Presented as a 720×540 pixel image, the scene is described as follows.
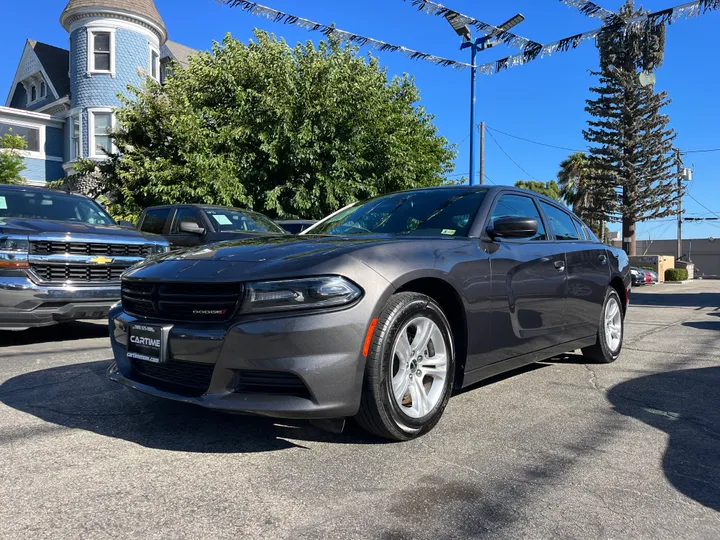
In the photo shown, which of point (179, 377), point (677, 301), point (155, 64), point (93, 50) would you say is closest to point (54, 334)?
point (179, 377)

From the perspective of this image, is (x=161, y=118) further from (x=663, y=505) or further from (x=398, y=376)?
(x=663, y=505)

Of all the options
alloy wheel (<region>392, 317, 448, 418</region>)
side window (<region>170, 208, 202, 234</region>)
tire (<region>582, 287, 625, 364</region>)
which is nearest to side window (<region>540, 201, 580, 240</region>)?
tire (<region>582, 287, 625, 364</region>)

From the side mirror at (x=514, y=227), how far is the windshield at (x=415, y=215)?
8.1 inches

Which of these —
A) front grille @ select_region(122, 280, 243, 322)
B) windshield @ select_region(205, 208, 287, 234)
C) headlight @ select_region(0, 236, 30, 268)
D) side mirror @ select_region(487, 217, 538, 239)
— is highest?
windshield @ select_region(205, 208, 287, 234)

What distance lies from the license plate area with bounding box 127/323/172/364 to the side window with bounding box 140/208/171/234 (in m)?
7.39

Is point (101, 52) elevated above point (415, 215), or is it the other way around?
point (101, 52)

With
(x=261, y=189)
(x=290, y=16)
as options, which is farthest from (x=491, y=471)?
(x=261, y=189)

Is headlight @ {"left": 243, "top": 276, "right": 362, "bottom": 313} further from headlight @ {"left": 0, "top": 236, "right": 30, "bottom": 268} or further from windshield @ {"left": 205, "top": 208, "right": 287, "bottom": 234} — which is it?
windshield @ {"left": 205, "top": 208, "right": 287, "bottom": 234}

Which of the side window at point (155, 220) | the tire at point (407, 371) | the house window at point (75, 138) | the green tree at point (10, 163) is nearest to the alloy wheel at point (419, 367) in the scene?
the tire at point (407, 371)

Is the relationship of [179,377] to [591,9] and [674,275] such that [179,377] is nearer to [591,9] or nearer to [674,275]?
[591,9]

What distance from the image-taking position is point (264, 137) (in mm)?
14594

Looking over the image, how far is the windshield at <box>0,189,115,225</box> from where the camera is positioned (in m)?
6.82

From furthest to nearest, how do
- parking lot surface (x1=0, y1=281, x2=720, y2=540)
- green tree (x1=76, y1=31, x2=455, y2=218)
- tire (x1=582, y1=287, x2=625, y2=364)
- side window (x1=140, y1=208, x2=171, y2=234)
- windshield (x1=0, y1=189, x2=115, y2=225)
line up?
green tree (x1=76, y1=31, x2=455, y2=218) → side window (x1=140, y1=208, x2=171, y2=234) → windshield (x1=0, y1=189, x2=115, y2=225) → tire (x1=582, y1=287, x2=625, y2=364) → parking lot surface (x1=0, y1=281, x2=720, y2=540)

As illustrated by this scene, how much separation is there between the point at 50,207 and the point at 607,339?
6.42 meters
